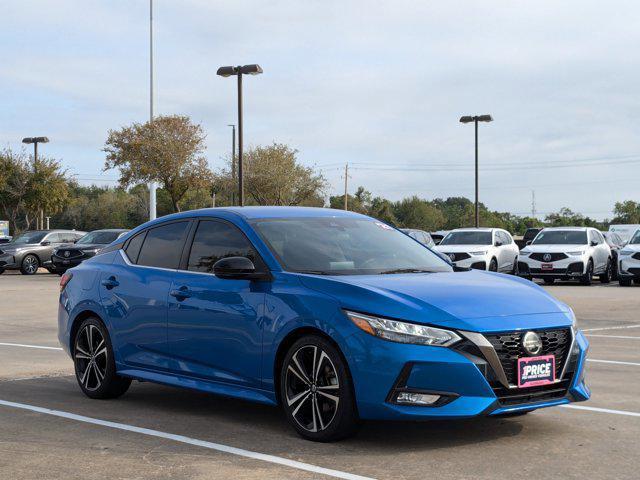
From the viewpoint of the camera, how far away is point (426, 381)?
19.8 feet

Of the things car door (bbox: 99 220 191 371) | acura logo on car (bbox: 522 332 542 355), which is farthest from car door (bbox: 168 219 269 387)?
acura logo on car (bbox: 522 332 542 355)

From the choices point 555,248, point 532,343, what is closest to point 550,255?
point 555,248

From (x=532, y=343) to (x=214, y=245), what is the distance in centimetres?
267

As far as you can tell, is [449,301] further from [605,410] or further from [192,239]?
[192,239]

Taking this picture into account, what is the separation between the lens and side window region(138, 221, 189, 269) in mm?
8023

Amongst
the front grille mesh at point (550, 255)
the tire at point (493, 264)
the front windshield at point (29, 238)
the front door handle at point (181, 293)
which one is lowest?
the tire at point (493, 264)

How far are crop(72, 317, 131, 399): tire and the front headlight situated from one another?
301cm

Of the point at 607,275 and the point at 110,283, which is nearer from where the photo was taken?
the point at 110,283

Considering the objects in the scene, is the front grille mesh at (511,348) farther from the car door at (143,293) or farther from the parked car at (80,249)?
the parked car at (80,249)

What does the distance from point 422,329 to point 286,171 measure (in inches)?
2469

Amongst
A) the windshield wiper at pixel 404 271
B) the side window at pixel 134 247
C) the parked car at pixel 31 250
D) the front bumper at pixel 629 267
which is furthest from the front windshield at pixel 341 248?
the parked car at pixel 31 250

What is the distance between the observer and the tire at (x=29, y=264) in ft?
117

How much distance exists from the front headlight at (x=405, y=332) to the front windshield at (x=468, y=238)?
2606 cm

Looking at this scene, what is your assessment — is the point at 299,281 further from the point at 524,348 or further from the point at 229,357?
the point at 524,348
